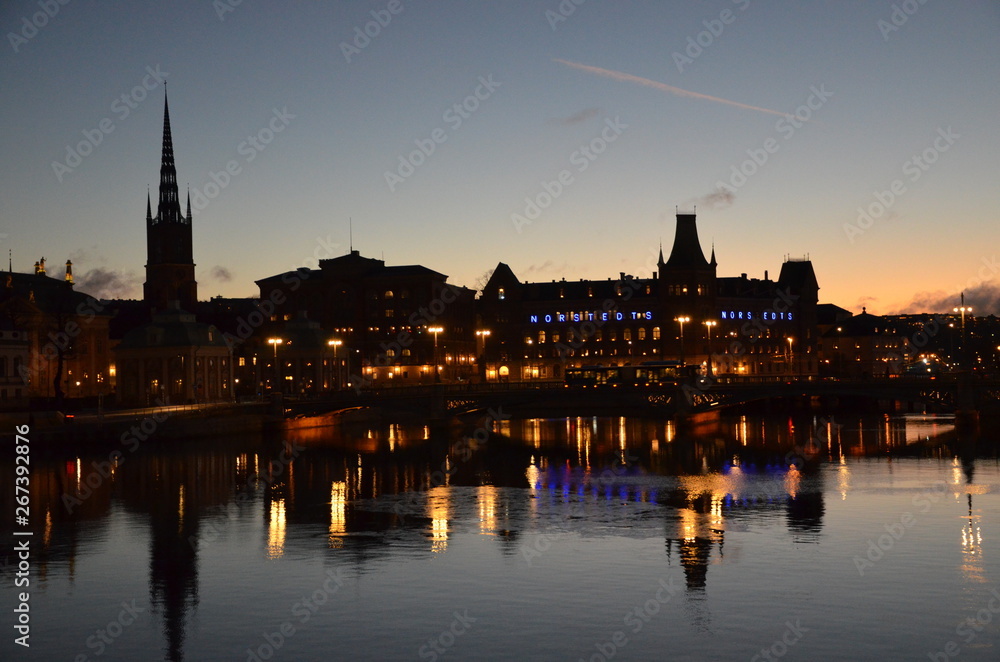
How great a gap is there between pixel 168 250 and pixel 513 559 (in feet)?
515

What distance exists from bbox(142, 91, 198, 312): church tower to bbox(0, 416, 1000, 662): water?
105 meters

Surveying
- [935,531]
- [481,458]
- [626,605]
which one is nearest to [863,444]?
[481,458]

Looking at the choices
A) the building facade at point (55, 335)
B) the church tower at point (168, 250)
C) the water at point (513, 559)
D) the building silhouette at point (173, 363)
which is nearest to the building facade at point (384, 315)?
the church tower at point (168, 250)

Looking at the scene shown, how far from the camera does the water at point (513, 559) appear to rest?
35.6 m

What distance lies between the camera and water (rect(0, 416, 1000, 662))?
3559 centimetres

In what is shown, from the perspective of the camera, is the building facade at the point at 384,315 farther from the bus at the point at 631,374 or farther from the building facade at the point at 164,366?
the building facade at the point at 164,366

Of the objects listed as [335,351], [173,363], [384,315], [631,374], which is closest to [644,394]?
[631,374]

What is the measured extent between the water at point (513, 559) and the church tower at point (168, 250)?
10507 centimetres

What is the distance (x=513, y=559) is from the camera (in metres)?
47.8

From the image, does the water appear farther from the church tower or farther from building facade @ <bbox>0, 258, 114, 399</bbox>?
the church tower

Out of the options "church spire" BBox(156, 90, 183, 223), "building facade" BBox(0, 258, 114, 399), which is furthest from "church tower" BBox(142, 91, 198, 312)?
"building facade" BBox(0, 258, 114, 399)

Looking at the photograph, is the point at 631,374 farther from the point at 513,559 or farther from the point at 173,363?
the point at 513,559

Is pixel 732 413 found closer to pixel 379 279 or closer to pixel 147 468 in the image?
pixel 379 279

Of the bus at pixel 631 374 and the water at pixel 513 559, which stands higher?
the bus at pixel 631 374
